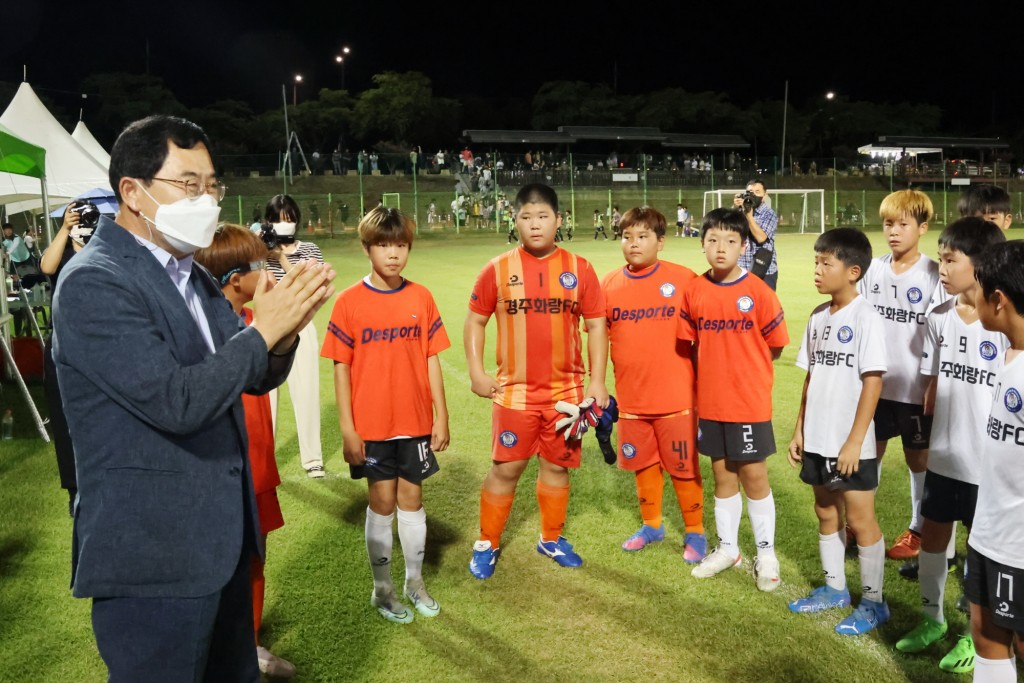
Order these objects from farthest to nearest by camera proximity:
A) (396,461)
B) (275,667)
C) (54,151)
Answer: (54,151) → (396,461) → (275,667)

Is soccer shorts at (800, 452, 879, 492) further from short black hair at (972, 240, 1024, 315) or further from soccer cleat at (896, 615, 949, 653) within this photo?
short black hair at (972, 240, 1024, 315)

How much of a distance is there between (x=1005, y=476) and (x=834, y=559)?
5.04 ft

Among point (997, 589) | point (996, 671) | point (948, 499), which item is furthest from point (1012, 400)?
point (948, 499)

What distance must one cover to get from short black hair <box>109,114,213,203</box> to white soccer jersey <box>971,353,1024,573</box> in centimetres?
256

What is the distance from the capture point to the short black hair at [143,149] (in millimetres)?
1981

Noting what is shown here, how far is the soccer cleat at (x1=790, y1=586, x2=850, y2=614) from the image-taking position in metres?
3.85

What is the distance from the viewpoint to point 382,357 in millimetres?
3928

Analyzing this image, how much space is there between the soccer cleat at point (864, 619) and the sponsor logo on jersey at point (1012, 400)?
1.67 meters

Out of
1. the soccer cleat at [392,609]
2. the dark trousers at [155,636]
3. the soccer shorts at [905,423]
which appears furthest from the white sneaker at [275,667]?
the soccer shorts at [905,423]

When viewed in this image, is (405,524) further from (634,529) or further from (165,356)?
(165,356)

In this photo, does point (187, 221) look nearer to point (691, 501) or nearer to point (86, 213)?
point (691, 501)

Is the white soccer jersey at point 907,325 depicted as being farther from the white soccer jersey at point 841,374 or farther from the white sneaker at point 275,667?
the white sneaker at point 275,667

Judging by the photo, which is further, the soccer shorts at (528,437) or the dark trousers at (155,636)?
the soccer shorts at (528,437)

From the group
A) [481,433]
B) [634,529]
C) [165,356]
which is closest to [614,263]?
[481,433]
